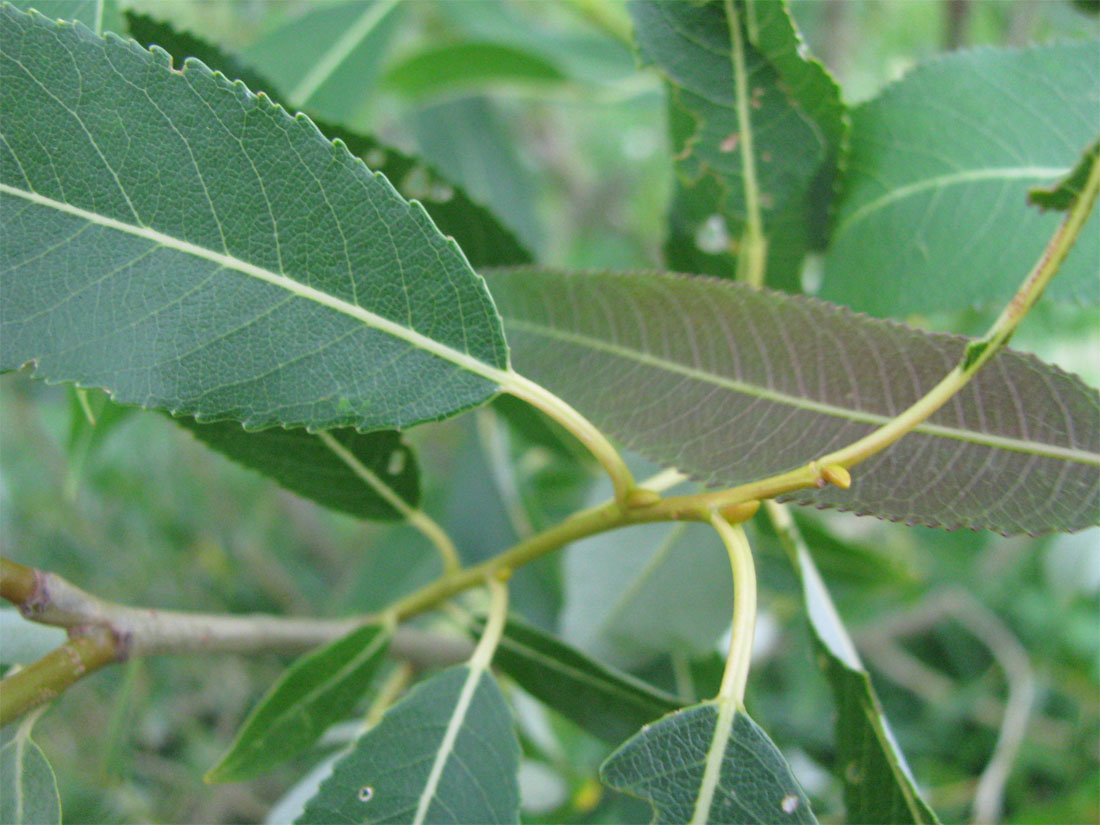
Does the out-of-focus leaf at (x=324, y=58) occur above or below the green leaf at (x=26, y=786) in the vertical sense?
above

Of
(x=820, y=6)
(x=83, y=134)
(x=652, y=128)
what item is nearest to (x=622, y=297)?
(x=83, y=134)

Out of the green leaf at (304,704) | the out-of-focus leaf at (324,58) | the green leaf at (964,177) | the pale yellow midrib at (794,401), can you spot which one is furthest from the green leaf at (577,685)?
the out-of-focus leaf at (324,58)

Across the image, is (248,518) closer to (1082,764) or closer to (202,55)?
(202,55)

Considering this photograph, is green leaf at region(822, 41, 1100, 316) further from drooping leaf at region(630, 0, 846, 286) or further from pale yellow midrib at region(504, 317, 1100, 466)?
pale yellow midrib at region(504, 317, 1100, 466)

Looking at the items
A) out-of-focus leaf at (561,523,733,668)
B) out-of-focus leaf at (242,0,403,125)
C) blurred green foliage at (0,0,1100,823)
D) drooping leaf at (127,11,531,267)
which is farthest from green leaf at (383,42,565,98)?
out-of-focus leaf at (561,523,733,668)

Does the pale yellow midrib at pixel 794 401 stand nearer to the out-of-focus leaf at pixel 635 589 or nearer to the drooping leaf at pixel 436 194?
the drooping leaf at pixel 436 194

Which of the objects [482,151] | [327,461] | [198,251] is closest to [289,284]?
[198,251]

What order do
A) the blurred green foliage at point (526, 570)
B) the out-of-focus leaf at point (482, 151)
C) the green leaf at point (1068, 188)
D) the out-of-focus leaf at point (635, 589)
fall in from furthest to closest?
the out-of-focus leaf at point (482, 151) → the blurred green foliage at point (526, 570) → the out-of-focus leaf at point (635, 589) → the green leaf at point (1068, 188)
